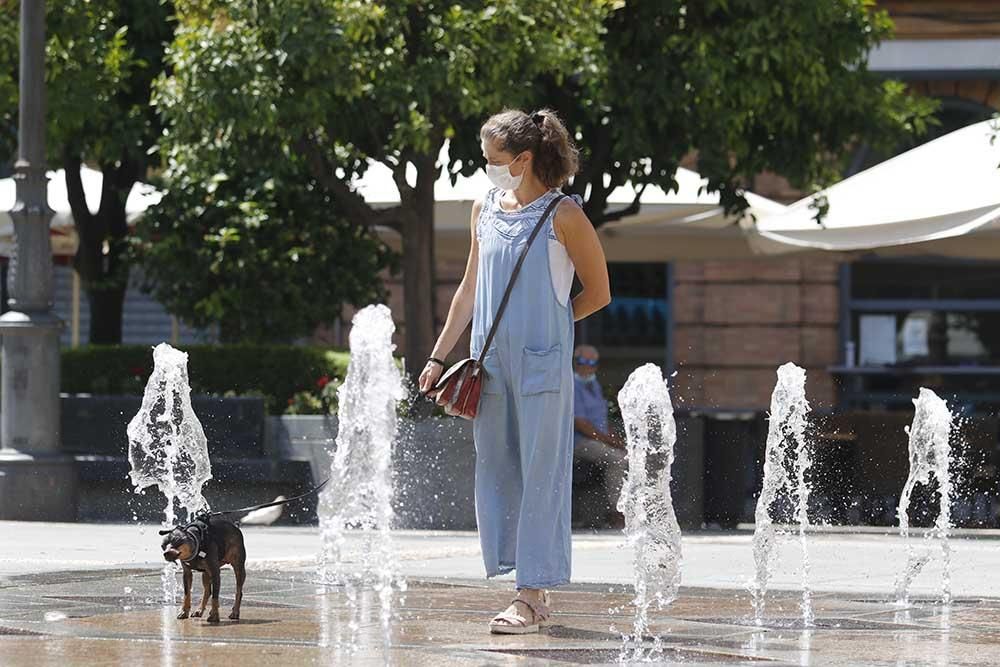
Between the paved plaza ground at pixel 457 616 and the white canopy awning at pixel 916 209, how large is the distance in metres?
3.09

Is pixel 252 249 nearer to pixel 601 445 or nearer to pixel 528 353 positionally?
pixel 601 445

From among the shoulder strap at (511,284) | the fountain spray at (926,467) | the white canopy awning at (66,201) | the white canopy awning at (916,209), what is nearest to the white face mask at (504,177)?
the shoulder strap at (511,284)

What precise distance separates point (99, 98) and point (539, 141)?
821 cm

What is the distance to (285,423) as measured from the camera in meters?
12.9

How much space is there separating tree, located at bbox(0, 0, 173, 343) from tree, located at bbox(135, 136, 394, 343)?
510mm

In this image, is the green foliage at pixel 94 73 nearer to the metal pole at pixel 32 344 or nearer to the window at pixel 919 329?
the metal pole at pixel 32 344

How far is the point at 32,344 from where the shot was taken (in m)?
12.0

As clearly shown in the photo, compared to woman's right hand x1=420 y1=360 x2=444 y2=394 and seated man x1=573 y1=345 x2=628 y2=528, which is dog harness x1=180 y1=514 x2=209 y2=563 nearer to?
woman's right hand x1=420 y1=360 x2=444 y2=394

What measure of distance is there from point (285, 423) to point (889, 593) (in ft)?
19.6

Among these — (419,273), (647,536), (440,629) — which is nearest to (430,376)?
(440,629)

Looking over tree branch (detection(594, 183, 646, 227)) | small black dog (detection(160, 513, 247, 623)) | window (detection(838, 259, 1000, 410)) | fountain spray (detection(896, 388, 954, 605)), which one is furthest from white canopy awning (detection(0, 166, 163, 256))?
small black dog (detection(160, 513, 247, 623))

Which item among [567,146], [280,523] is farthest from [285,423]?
[567,146]

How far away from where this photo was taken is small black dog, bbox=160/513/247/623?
20.0 feet

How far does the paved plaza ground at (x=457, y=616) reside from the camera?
5426 mm
